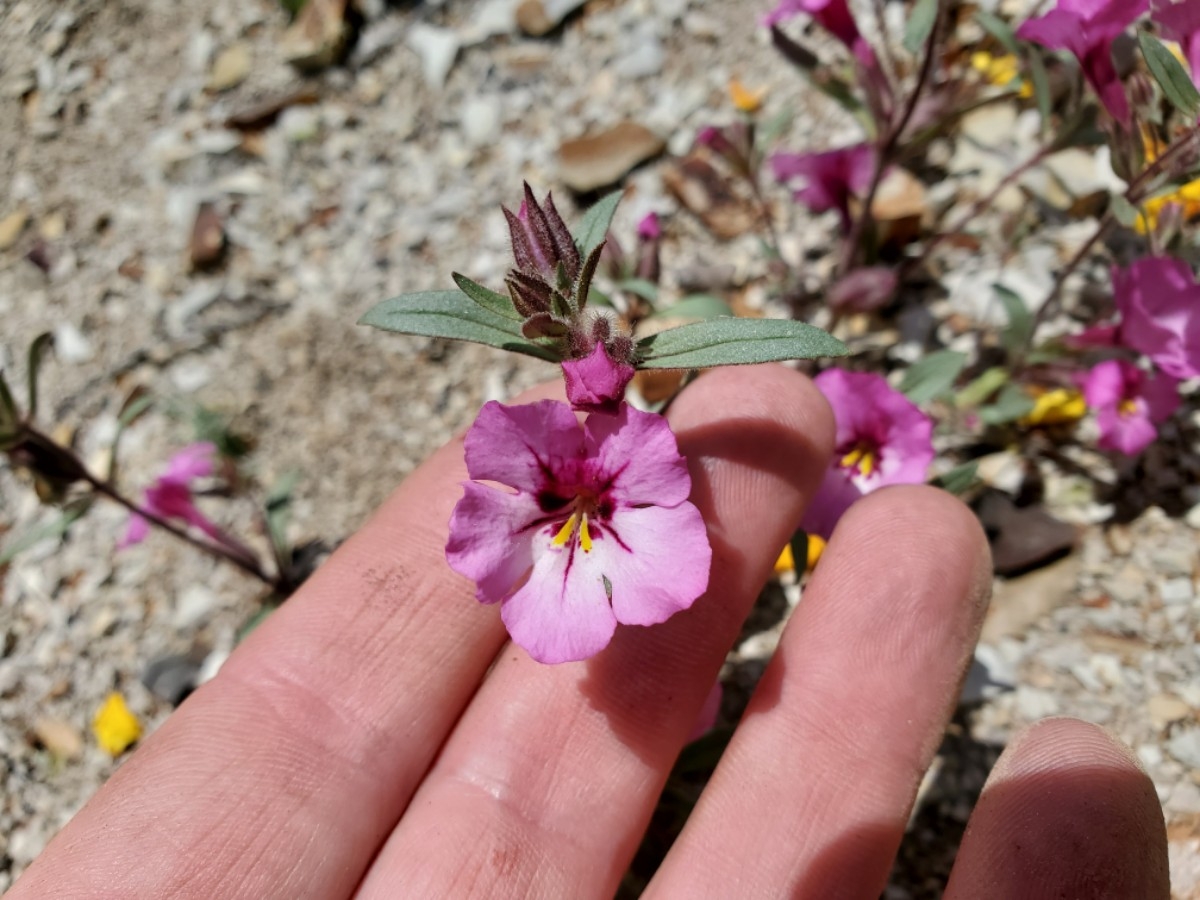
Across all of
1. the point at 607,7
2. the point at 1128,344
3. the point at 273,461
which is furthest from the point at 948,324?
the point at 273,461

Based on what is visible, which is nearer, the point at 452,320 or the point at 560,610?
the point at 560,610

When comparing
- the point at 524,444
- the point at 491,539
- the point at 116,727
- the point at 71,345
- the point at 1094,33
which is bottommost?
the point at 116,727

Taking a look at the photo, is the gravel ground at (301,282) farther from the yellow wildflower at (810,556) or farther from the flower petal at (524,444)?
the flower petal at (524,444)

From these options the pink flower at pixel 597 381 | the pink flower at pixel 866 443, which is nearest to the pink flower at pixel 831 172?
the pink flower at pixel 866 443

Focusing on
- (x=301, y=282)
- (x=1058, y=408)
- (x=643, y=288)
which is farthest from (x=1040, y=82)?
(x=301, y=282)

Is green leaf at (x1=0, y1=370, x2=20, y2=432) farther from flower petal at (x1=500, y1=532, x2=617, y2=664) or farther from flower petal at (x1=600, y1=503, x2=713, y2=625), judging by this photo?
flower petal at (x1=600, y1=503, x2=713, y2=625)

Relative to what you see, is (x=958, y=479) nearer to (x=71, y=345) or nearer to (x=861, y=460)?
(x=861, y=460)

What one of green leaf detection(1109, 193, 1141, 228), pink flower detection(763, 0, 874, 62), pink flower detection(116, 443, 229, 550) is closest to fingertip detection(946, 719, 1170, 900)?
green leaf detection(1109, 193, 1141, 228)
